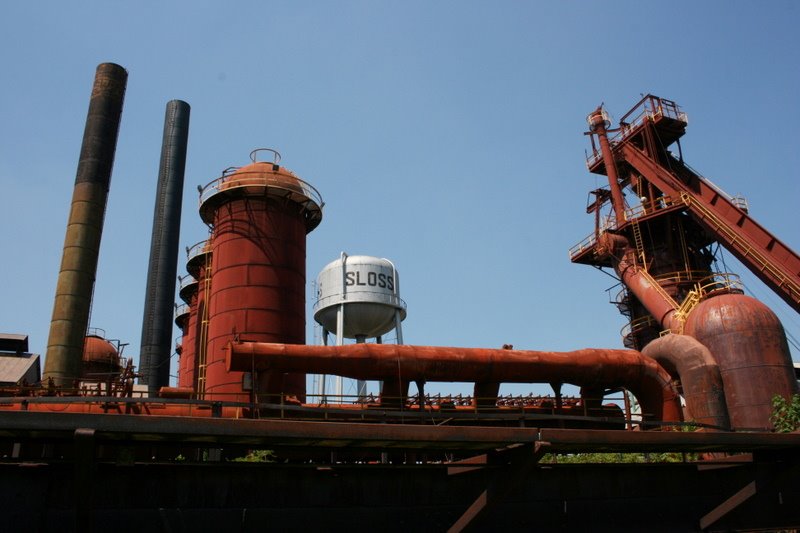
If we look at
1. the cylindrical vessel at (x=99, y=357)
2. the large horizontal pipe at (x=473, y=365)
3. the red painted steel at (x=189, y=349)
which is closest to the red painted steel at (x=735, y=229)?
the large horizontal pipe at (x=473, y=365)

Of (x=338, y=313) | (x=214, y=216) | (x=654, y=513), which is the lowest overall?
(x=654, y=513)

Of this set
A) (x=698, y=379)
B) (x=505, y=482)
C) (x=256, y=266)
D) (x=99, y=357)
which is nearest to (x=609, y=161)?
(x=698, y=379)

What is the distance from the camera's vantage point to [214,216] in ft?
93.8

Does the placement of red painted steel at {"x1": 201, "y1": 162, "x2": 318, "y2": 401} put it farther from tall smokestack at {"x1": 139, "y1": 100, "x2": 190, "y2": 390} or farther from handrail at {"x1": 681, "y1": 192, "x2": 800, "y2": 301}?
handrail at {"x1": 681, "y1": 192, "x2": 800, "y2": 301}

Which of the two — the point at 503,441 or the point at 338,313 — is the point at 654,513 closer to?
the point at 503,441

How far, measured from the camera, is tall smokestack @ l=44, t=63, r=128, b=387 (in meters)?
27.5

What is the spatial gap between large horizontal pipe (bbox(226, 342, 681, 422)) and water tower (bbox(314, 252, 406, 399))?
1676 centimetres

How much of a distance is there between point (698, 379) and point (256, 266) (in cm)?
1642

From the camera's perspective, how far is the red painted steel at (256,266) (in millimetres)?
24500

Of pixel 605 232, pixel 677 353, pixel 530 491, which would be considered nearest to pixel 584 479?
pixel 530 491

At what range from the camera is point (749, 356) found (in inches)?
947

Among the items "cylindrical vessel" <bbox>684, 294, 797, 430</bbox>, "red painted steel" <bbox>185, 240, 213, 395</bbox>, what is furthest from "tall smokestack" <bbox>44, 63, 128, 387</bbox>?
"cylindrical vessel" <bbox>684, 294, 797, 430</bbox>

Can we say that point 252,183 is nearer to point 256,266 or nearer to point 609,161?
point 256,266

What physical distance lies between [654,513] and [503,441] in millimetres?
5468
